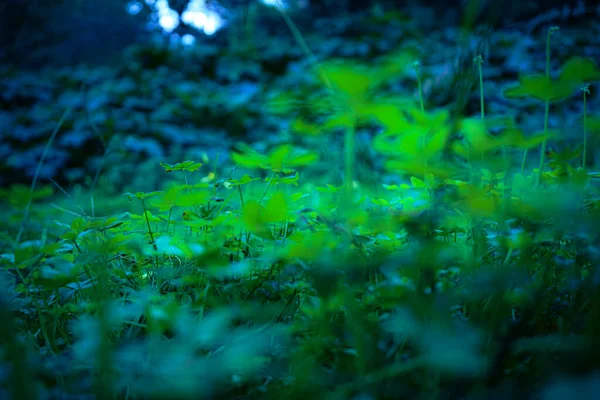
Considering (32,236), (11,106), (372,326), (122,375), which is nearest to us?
(122,375)

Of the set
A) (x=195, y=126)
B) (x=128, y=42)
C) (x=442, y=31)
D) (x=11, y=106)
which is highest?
(x=128, y=42)

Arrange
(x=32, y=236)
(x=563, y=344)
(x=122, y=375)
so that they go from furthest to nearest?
(x=32, y=236), (x=122, y=375), (x=563, y=344)

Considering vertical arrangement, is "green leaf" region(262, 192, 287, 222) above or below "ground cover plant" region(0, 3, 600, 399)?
above

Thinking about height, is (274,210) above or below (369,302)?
above

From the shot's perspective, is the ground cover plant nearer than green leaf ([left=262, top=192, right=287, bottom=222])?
Yes

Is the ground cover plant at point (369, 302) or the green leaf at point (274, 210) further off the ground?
the green leaf at point (274, 210)

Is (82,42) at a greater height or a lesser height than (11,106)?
greater

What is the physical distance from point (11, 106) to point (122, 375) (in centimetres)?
508

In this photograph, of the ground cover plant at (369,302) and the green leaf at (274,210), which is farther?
the green leaf at (274,210)

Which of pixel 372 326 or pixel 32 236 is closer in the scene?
pixel 372 326

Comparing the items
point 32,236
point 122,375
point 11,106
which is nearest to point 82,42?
point 11,106

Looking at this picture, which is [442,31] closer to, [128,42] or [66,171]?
[66,171]

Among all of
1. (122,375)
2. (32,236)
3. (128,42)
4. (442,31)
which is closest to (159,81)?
(32,236)

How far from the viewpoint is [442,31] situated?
5.25 m
